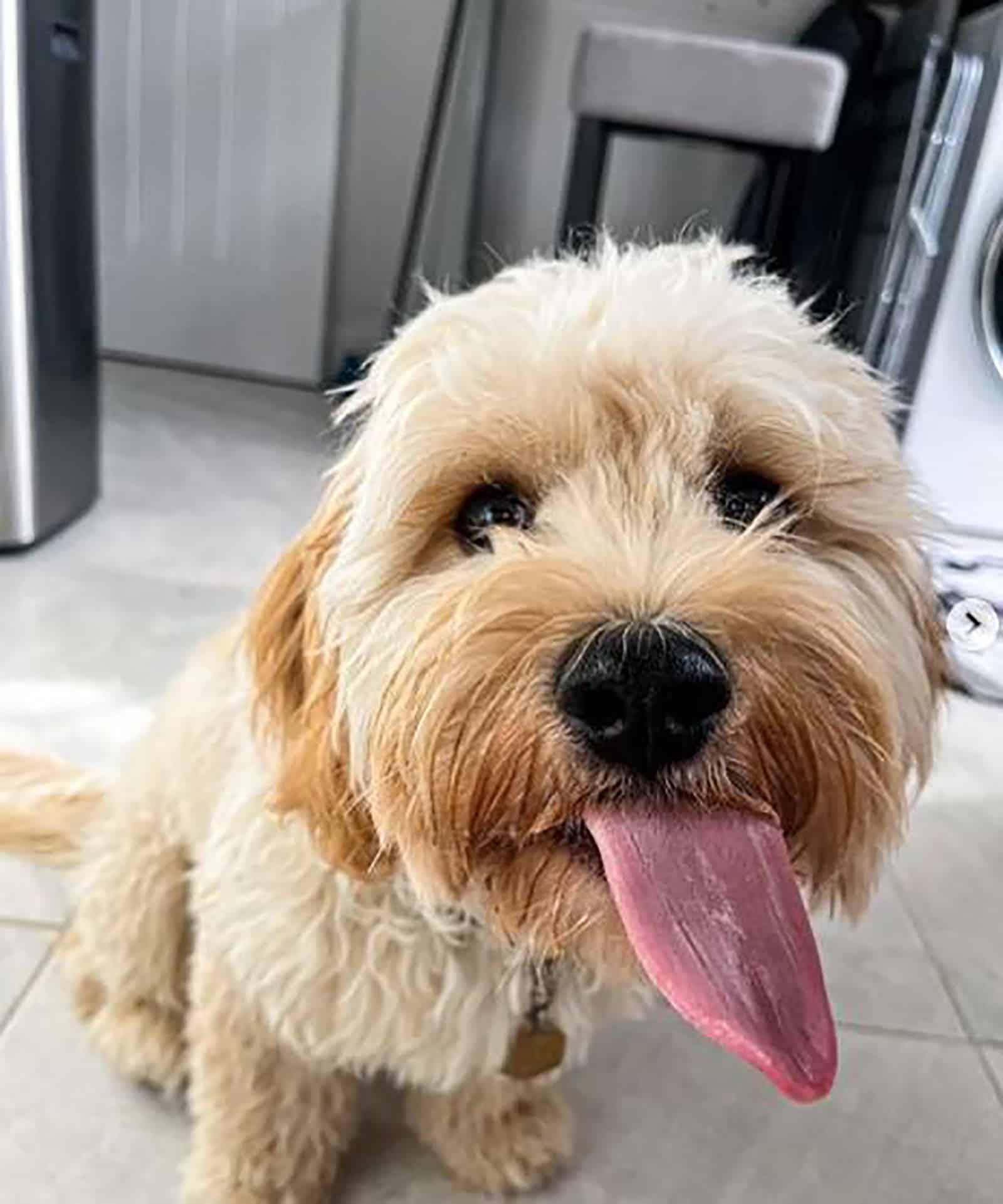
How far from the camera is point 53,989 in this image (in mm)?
1268

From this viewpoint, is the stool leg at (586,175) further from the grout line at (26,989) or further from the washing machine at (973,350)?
the grout line at (26,989)

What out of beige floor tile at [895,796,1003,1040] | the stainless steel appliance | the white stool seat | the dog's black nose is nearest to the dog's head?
the dog's black nose

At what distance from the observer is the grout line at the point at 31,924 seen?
52.5 inches

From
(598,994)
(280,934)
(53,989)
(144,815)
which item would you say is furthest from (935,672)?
(53,989)

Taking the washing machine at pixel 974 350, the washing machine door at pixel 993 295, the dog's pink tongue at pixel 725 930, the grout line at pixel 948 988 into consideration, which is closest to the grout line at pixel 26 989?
the dog's pink tongue at pixel 725 930

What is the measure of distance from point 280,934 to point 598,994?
10.3 inches

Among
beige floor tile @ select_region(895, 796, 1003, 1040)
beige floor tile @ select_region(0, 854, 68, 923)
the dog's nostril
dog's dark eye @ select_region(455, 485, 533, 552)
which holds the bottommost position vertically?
beige floor tile @ select_region(0, 854, 68, 923)

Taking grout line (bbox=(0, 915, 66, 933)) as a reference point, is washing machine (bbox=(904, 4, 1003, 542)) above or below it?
above

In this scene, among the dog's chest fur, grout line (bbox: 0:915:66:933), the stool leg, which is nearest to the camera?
the dog's chest fur

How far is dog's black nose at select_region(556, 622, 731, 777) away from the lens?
2.22 feet

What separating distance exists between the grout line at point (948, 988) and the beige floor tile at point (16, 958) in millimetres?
932

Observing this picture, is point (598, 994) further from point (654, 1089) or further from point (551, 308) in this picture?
point (551, 308)

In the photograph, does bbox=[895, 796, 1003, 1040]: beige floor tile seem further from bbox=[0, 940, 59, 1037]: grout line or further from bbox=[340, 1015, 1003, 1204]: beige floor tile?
bbox=[0, 940, 59, 1037]: grout line

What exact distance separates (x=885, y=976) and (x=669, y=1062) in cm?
30
